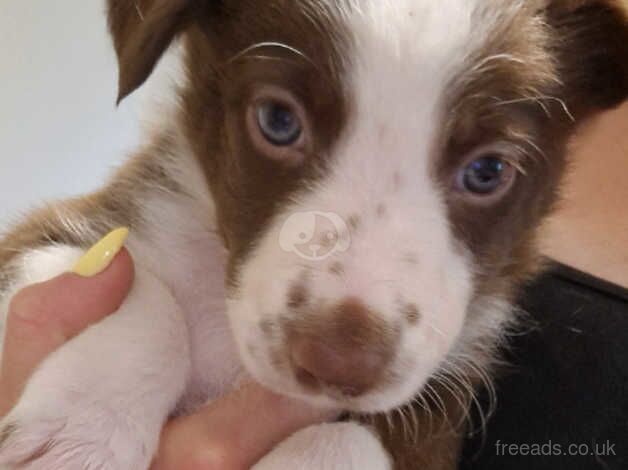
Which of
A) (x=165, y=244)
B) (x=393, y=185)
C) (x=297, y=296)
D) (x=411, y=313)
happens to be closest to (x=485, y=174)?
(x=393, y=185)

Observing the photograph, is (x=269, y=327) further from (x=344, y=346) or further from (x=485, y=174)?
(x=485, y=174)

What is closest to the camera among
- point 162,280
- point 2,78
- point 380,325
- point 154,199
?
point 380,325

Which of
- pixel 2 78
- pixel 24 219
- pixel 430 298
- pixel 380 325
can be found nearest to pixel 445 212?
pixel 430 298

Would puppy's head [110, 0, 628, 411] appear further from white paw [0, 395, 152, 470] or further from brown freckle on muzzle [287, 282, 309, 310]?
white paw [0, 395, 152, 470]

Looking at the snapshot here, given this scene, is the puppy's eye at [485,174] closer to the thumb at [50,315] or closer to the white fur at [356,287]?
the white fur at [356,287]

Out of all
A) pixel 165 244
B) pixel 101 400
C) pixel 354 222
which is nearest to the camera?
pixel 354 222

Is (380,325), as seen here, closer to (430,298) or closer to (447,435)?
(430,298)

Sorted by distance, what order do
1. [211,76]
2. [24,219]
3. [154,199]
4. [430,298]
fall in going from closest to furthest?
[430,298] < [211,76] < [154,199] < [24,219]
